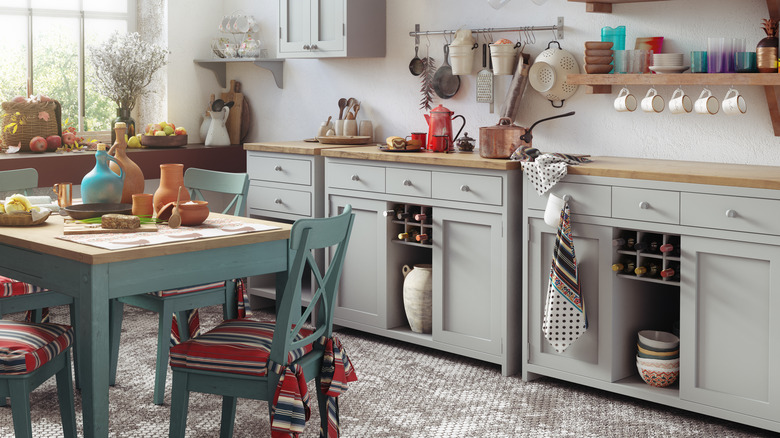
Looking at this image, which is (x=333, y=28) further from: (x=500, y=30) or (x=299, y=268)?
(x=299, y=268)

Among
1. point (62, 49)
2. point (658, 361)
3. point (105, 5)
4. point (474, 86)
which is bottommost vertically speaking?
point (658, 361)

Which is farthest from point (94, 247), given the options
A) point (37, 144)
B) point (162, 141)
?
point (162, 141)

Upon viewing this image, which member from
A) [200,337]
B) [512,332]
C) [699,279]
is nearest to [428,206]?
[512,332]

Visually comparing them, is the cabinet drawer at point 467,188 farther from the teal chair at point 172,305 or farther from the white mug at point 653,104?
the teal chair at point 172,305

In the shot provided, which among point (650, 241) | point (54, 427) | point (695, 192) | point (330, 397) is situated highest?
point (695, 192)

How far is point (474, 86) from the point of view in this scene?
4340mm

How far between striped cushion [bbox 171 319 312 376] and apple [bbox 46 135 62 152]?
106 inches

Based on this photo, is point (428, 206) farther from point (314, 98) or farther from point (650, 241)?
point (314, 98)

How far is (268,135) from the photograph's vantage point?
18.0 feet

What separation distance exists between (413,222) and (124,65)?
219cm

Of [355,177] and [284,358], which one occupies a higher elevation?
[355,177]

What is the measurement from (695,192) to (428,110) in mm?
1808

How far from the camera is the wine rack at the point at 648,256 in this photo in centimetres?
320

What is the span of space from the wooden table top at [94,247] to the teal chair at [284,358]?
0.77 feet
